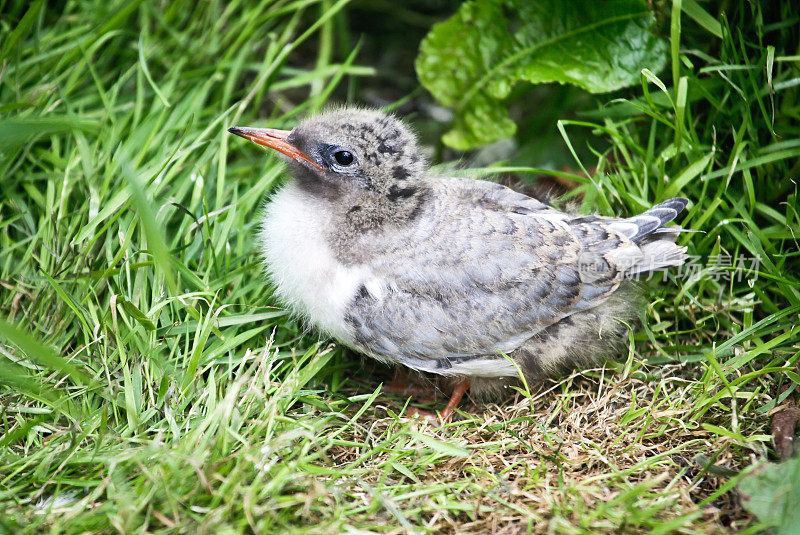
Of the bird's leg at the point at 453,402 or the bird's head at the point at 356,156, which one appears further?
the bird's leg at the point at 453,402

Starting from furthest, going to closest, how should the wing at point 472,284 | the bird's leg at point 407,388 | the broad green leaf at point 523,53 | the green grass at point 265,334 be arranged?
the broad green leaf at point 523,53 < the bird's leg at point 407,388 < the wing at point 472,284 < the green grass at point 265,334

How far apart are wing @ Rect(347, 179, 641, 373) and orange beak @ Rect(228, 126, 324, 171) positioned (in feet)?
1.61

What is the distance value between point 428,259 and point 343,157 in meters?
0.52

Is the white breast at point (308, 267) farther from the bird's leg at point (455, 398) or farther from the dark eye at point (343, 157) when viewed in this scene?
the bird's leg at point (455, 398)

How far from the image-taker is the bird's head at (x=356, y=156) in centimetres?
255

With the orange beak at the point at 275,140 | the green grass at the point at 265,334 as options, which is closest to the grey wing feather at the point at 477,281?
the green grass at the point at 265,334

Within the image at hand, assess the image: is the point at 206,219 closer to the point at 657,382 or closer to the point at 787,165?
the point at 657,382

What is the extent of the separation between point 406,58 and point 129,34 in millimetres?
1845

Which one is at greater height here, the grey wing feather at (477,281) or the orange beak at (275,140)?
the orange beak at (275,140)

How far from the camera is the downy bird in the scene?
8.18 feet

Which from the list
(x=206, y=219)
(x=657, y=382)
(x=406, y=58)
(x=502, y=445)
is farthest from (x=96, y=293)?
(x=406, y=58)

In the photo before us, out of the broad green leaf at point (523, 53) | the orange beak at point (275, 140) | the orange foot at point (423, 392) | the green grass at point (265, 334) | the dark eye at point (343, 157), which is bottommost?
the orange foot at point (423, 392)

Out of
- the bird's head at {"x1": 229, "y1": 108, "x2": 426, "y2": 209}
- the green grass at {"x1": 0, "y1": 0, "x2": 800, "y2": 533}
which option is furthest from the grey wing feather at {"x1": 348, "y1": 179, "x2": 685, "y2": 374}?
the green grass at {"x1": 0, "y1": 0, "x2": 800, "y2": 533}

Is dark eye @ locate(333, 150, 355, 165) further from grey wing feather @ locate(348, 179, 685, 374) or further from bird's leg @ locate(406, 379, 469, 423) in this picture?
bird's leg @ locate(406, 379, 469, 423)
